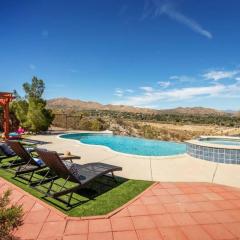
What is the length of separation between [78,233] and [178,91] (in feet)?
145

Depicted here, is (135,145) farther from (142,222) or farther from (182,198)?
(142,222)

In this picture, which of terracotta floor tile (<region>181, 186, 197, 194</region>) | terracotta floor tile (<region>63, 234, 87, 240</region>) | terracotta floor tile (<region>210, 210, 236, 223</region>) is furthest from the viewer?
terracotta floor tile (<region>181, 186, 197, 194</region>)

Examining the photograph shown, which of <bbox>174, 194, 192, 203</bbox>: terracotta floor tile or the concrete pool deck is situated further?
the concrete pool deck

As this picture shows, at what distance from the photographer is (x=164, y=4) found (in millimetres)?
15906

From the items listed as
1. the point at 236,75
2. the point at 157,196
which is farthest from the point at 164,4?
the point at 236,75

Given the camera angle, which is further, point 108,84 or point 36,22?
point 108,84

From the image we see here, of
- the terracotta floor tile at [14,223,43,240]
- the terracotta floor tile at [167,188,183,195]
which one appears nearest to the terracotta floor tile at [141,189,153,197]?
the terracotta floor tile at [167,188,183,195]

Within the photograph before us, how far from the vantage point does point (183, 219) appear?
15.1ft

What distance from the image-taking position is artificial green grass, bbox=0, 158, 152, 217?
195 inches

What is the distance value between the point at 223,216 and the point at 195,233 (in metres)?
1.07

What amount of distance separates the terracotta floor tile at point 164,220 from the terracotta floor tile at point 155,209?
18 cm

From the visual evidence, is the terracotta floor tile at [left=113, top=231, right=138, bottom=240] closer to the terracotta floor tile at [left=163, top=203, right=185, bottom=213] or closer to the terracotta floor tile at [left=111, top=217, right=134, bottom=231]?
the terracotta floor tile at [left=111, top=217, right=134, bottom=231]

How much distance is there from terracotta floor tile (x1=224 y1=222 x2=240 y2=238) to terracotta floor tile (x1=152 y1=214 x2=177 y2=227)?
99 centimetres

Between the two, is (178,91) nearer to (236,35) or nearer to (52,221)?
(236,35)
